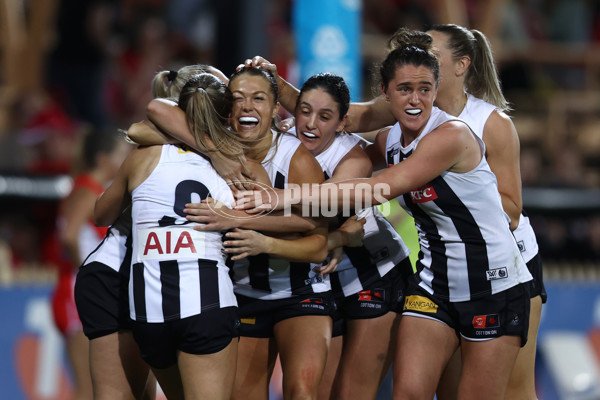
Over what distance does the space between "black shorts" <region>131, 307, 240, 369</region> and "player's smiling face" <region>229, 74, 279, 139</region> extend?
33.9 inches

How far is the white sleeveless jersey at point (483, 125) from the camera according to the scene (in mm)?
4383

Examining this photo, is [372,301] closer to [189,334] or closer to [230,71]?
[189,334]

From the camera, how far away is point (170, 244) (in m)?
3.90

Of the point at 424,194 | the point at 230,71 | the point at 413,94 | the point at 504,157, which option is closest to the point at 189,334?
the point at 424,194

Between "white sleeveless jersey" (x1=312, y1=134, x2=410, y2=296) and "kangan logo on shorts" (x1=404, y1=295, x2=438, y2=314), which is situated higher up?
"white sleeveless jersey" (x1=312, y1=134, x2=410, y2=296)

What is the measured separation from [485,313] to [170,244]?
1486mm

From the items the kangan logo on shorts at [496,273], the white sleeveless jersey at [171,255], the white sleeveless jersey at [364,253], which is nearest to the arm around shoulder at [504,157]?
the kangan logo on shorts at [496,273]

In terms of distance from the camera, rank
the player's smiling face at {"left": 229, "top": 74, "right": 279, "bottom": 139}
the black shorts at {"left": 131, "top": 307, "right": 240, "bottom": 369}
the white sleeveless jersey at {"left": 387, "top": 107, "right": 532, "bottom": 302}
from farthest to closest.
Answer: the player's smiling face at {"left": 229, "top": 74, "right": 279, "bottom": 139} < the white sleeveless jersey at {"left": 387, "top": 107, "right": 532, "bottom": 302} < the black shorts at {"left": 131, "top": 307, "right": 240, "bottom": 369}

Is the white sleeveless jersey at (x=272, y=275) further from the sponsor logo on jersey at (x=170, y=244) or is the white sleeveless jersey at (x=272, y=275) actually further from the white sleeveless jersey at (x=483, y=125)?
the white sleeveless jersey at (x=483, y=125)

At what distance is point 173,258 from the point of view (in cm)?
389

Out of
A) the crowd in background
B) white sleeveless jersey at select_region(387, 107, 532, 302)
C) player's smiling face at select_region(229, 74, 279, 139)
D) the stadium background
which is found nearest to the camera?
white sleeveless jersey at select_region(387, 107, 532, 302)

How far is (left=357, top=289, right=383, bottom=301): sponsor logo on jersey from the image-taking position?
461 cm

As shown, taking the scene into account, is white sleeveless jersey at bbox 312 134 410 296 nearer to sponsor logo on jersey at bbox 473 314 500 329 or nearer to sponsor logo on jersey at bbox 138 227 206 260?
sponsor logo on jersey at bbox 473 314 500 329

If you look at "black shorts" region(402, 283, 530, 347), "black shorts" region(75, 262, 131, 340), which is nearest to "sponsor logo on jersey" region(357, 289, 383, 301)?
"black shorts" region(402, 283, 530, 347)
